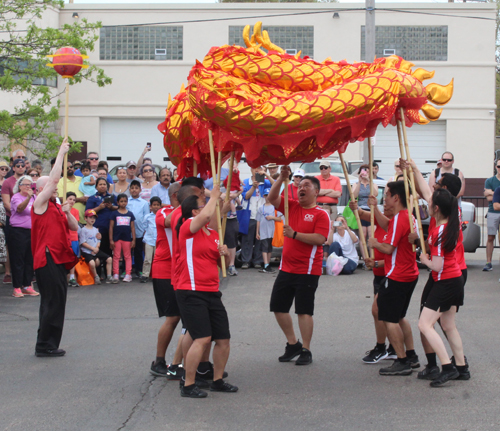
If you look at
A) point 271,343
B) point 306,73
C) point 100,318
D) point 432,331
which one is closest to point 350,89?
point 306,73

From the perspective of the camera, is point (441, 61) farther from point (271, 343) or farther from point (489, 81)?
point (271, 343)

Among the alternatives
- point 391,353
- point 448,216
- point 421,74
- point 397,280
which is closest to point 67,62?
point 421,74

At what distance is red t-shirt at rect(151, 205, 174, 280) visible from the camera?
6117mm

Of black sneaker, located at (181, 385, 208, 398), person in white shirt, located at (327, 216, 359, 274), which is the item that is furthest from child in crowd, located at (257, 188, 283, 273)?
black sneaker, located at (181, 385, 208, 398)

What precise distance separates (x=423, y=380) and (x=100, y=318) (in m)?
4.53

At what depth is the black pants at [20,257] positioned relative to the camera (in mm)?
10156

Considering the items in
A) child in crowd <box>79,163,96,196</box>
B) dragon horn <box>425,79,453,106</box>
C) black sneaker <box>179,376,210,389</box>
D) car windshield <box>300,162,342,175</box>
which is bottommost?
black sneaker <box>179,376,210,389</box>

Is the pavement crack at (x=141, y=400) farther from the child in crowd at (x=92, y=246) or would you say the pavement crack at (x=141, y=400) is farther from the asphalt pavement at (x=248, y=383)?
the child in crowd at (x=92, y=246)

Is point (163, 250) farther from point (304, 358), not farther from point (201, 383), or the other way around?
point (304, 358)

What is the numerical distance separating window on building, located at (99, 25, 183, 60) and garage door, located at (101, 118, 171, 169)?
94.4 inches

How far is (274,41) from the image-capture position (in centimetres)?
2456

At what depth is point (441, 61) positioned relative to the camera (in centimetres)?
2470

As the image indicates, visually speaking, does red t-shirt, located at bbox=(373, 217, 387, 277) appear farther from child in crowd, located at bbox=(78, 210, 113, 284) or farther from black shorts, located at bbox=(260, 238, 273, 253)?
child in crowd, located at bbox=(78, 210, 113, 284)

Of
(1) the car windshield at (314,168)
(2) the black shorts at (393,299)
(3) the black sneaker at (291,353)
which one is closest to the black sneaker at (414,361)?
(2) the black shorts at (393,299)
